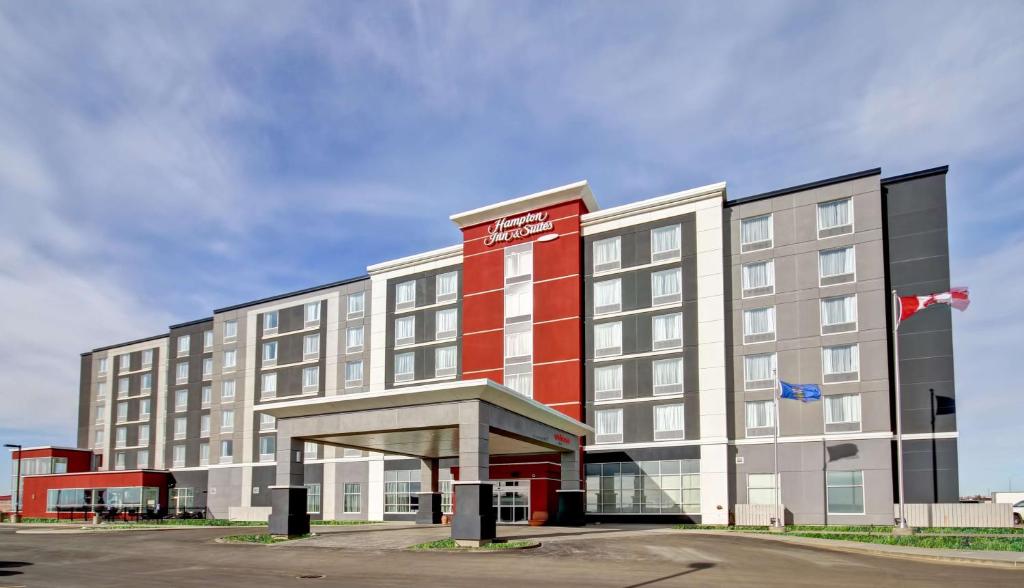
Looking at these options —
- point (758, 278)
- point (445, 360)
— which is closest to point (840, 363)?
point (758, 278)

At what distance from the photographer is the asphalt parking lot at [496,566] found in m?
22.5

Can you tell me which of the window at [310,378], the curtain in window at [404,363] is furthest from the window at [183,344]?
the curtain in window at [404,363]

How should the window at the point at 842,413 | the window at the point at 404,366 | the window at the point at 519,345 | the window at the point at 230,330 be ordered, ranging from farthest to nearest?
the window at the point at 230,330 < the window at the point at 404,366 < the window at the point at 519,345 < the window at the point at 842,413

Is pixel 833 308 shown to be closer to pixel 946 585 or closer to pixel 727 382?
pixel 727 382

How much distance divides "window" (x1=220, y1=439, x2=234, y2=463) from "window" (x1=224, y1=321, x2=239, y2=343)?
10.2 metres

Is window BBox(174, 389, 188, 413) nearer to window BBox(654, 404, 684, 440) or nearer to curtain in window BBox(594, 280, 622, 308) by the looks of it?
curtain in window BBox(594, 280, 622, 308)

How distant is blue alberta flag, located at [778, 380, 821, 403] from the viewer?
1842 inches

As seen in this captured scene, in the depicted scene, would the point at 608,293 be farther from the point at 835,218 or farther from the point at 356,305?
the point at 356,305

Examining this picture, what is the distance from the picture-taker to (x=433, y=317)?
66062 mm

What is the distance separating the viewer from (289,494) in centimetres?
3872

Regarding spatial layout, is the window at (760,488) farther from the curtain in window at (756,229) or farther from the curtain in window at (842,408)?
the curtain in window at (756,229)

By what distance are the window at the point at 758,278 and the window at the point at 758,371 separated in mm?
4134

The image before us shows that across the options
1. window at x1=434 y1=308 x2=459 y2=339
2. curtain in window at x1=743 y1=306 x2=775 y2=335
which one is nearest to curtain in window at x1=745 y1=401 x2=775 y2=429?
curtain in window at x1=743 y1=306 x2=775 y2=335

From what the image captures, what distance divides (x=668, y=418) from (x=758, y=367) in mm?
6870
